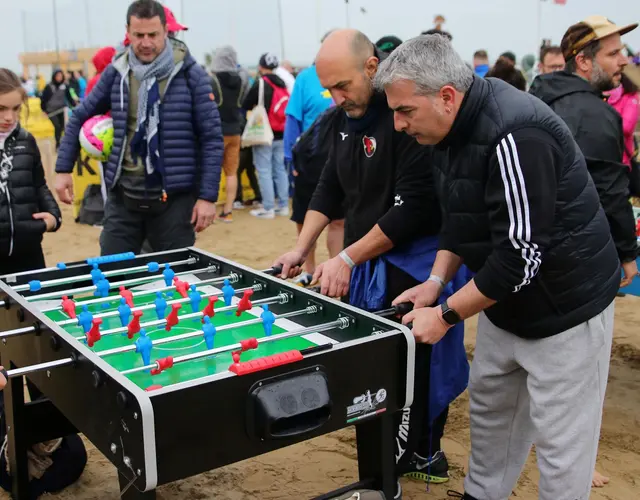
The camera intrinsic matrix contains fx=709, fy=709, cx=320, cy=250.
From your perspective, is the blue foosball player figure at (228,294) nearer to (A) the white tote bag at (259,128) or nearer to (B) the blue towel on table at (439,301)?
(B) the blue towel on table at (439,301)

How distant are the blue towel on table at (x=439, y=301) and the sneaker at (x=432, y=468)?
31 cm

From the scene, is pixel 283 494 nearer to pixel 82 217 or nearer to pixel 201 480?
pixel 201 480

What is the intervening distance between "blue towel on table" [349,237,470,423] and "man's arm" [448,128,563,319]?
2.49 ft

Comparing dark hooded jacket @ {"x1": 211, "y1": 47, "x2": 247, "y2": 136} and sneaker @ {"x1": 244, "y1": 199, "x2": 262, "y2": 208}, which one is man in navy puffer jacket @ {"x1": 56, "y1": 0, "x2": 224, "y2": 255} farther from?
sneaker @ {"x1": 244, "y1": 199, "x2": 262, "y2": 208}

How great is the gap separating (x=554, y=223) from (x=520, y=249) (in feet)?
0.68

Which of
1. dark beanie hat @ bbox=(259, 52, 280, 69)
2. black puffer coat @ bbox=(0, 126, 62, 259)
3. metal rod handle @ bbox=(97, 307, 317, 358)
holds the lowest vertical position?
metal rod handle @ bbox=(97, 307, 317, 358)

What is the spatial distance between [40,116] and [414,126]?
17.5 metres

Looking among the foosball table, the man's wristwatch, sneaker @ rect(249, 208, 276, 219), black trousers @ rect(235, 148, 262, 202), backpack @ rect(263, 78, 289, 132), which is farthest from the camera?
black trousers @ rect(235, 148, 262, 202)

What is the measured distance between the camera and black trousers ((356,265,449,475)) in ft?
9.60

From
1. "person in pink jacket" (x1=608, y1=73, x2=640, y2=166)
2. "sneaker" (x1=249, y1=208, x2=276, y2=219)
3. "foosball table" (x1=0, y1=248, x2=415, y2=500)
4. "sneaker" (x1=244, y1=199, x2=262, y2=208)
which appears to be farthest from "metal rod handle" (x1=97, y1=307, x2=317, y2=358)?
"sneaker" (x1=244, y1=199, x2=262, y2=208)

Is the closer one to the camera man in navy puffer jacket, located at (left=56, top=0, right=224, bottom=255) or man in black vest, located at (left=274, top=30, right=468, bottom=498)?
man in black vest, located at (left=274, top=30, right=468, bottom=498)

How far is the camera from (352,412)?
213 centimetres

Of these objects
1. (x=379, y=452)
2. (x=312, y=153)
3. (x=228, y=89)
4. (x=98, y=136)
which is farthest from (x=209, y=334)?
(x=228, y=89)

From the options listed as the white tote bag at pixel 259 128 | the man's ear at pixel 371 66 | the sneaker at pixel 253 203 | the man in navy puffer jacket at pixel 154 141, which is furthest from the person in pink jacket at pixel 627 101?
the sneaker at pixel 253 203
